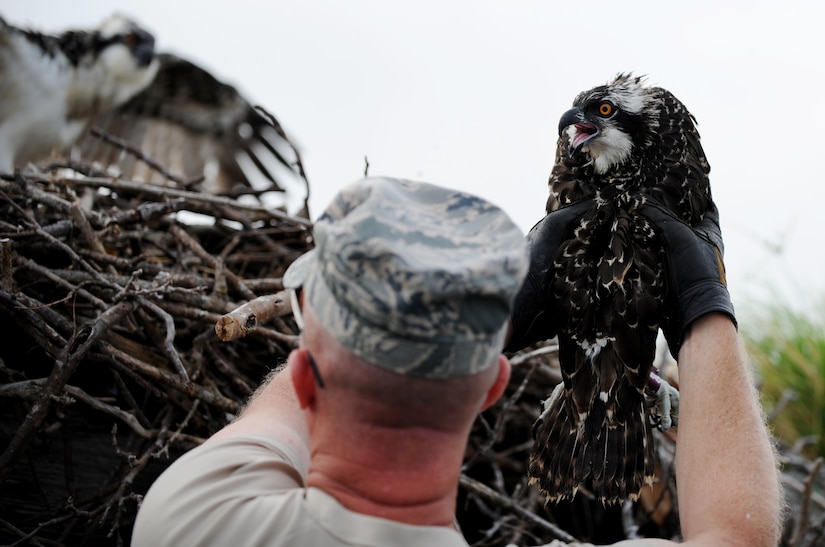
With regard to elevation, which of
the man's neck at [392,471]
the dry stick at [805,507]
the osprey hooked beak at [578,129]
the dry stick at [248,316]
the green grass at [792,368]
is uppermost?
the osprey hooked beak at [578,129]

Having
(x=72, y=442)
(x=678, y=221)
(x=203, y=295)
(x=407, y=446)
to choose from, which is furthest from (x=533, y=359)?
(x=407, y=446)

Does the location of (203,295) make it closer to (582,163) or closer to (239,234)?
(239,234)

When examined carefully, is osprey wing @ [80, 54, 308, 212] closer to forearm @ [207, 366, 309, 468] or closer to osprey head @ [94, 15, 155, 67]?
osprey head @ [94, 15, 155, 67]

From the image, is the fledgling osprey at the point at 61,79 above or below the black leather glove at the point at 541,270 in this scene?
below

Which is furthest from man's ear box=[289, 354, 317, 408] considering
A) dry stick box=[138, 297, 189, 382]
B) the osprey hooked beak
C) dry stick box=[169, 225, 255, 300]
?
dry stick box=[169, 225, 255, 300]

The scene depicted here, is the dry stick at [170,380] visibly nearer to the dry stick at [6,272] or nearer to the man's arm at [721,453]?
the dry stick at [6,272]

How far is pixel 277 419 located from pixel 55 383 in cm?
119

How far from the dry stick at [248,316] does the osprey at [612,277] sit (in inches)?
29.7

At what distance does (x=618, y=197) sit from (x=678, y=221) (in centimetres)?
16

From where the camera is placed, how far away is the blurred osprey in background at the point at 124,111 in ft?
18.5

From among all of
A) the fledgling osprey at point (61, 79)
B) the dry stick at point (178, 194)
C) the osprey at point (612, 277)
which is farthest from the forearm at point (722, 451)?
the fledgling osprey at point (61, 79)

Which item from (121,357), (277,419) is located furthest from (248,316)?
(121,357)

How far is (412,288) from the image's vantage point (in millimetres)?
1229

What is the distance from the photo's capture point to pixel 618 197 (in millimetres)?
1989
